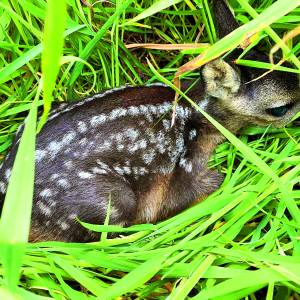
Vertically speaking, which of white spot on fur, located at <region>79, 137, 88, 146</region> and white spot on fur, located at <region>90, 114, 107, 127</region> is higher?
white spot on fur, located at <region>90, 114, 107, 127</region>

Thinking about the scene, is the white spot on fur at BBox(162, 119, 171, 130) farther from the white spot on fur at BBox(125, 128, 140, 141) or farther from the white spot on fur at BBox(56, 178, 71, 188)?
the white spot on fur at BBox(56, 178, 71, 188)

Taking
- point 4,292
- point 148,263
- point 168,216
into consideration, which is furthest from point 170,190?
point 4,292

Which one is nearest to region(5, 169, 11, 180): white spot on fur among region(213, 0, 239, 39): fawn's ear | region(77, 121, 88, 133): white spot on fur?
region(77, 121, 88, 133): white spot on fur

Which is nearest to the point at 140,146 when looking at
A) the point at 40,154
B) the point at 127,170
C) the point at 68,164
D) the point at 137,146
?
the point at 137,146

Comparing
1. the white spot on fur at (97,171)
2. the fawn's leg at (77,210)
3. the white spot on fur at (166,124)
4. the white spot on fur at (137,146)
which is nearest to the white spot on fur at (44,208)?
the fawn's leg at (77,210)

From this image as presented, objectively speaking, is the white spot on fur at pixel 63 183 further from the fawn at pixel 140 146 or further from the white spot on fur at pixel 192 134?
the white spot on fur at pixel 192 134

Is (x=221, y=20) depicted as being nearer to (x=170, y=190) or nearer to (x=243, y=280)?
(x=170, y=190)

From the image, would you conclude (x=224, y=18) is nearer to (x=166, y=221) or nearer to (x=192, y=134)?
(x=192, y=134)
